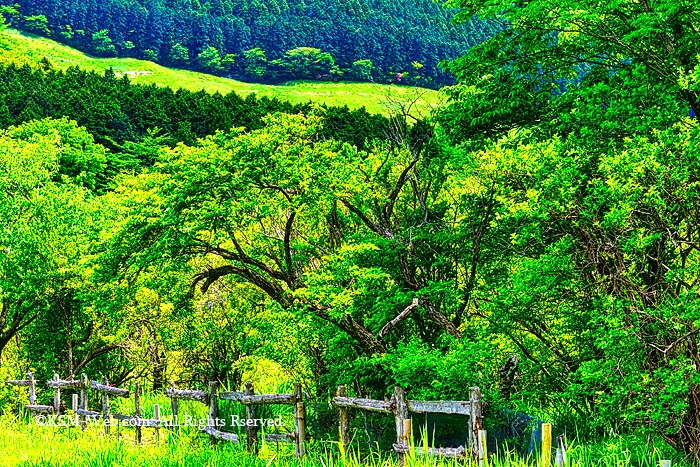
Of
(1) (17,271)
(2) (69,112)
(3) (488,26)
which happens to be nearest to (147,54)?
(3) (488,26)

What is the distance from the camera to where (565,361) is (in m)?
13.1

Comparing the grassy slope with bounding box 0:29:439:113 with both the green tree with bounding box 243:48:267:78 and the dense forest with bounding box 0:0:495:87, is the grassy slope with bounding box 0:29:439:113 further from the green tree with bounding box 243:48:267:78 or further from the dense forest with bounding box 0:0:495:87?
the green tree with bounding box 243:48:267:78

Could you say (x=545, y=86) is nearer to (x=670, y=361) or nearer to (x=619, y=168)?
(x=619, y=168)

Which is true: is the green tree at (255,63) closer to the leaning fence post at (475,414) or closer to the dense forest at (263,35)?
the dense forest at (263,35)

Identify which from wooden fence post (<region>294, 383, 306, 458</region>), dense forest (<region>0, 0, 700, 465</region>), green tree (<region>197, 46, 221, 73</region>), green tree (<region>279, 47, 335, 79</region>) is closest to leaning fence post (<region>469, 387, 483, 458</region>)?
dense forest (<region>0, 0, 700, 465</region>)

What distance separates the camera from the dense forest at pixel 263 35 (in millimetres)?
138875

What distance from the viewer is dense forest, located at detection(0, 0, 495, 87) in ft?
456

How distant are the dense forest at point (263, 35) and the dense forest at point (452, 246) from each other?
114 meters

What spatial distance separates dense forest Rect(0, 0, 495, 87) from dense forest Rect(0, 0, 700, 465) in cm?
11415

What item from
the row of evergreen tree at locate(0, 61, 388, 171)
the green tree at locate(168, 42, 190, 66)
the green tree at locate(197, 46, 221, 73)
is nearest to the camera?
the row of evergreen tree at locate(0, 61, 388, 171)

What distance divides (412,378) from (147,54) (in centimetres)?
14099

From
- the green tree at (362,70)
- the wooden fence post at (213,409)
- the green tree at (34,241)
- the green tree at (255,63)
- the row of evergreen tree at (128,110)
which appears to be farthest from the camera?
the green tree at (255,63)

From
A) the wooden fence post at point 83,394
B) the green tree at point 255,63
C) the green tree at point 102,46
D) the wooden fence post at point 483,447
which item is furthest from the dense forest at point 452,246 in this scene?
the green tree at point 255,63

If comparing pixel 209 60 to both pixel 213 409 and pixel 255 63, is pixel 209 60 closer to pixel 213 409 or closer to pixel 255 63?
pixel 255 63
